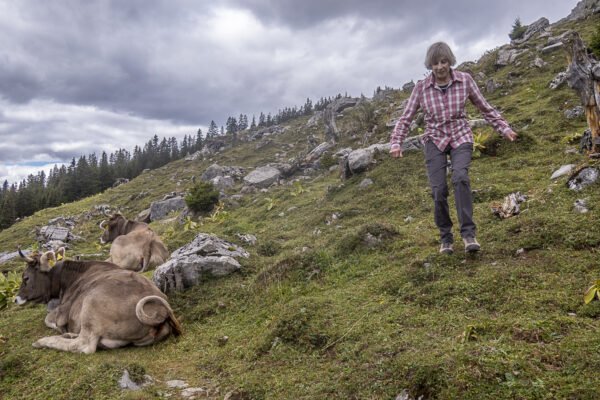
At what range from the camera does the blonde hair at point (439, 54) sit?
16.8 ft

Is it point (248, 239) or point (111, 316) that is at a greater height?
point (248, 239)

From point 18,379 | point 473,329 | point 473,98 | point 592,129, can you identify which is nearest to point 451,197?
point 592,129

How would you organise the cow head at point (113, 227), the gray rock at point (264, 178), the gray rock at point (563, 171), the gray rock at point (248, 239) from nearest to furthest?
1. the gray rock at point (563, 171)
2. the cow head at point (113, 227)
3. the gray rock at point (248, 239)
4. the gray rock at point (264, 178)

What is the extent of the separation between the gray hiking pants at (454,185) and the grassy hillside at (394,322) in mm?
540

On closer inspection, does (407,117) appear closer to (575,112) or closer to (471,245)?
(471,245)

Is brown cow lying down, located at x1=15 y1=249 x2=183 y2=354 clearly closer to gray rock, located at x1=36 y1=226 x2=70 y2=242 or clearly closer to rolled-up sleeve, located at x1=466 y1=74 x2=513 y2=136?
rolled-up sleeve, located at x1=466 y1=74 x2=513 y2=136

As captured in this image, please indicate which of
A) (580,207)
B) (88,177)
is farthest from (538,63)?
(88,177)

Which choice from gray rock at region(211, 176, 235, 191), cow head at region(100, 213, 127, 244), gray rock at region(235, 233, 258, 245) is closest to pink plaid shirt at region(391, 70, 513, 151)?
gray rock at region(235, 233, 258, 245)

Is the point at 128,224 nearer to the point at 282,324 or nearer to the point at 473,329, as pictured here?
the point at 282,324

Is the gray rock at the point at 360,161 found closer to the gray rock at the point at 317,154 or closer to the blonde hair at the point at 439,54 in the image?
the blonde hair at the point at 439,54

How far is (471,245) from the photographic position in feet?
16.7

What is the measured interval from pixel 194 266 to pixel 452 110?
19.9ft

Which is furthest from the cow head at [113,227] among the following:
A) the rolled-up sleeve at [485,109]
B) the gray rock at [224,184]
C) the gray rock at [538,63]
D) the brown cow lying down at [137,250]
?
the gray rock at [538,63]

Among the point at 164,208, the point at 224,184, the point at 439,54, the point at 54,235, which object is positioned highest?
the point at 224,184
